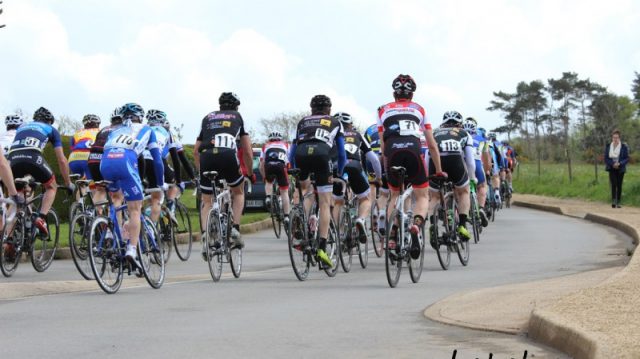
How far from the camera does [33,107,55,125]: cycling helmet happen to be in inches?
620

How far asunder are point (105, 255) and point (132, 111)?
165 cm

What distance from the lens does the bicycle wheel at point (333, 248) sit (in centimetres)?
1455

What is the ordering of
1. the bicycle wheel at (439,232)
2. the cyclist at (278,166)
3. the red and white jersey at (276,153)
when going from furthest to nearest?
1. the red and white jersey at (276,153)
2. the cyclist at (278,166)
3. the bicycle wheel at (439,232)

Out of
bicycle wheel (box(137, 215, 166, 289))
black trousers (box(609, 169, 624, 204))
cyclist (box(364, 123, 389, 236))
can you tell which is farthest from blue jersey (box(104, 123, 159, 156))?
black trousers (box(609, 169, 624, 204))

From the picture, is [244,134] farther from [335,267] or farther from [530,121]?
[530,121]

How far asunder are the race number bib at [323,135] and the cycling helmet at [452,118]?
380 cm

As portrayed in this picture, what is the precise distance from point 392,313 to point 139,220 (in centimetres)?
332

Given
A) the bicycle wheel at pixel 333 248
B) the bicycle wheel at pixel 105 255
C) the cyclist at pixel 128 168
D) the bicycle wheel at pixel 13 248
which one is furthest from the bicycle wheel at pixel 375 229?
the bicycle wheel at pixel 105 255

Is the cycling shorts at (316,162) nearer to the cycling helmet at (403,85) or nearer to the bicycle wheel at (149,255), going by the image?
the cycling helmet at (403,85)

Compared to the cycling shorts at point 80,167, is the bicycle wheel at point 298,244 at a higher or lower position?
lower

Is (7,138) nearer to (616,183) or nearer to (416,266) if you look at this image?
(416,266)

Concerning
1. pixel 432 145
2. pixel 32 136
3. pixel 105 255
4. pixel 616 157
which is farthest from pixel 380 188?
pixel 616 157

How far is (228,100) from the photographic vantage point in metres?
14.5

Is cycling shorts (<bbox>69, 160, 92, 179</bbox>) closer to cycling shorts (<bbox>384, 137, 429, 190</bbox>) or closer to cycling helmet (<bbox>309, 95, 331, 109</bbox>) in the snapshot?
cycling helmet (<bbox>309, 95, 331, 109</bbox>)
